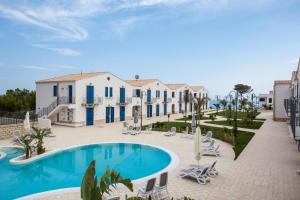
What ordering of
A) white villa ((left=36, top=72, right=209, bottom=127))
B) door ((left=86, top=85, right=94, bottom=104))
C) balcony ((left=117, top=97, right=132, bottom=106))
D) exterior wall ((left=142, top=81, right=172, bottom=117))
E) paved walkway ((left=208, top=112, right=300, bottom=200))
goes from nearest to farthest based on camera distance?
1. paved walkway ((left=208, top=112, right=300, bottom=200))
2. white villa ((left=36, top=72, right=209, bottom=127))
3. door ((left=86, top=85, right=94, bottom=104))
4. balcony ((left=117, top=97, right=132, bottom=106))
5. exterior wall ((left=142, top=81, right=172, bottom=117))

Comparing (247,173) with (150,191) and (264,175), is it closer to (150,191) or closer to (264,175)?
(264,175)

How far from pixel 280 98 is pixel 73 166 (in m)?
30.7

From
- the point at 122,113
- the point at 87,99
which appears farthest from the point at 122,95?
the point at 87,99

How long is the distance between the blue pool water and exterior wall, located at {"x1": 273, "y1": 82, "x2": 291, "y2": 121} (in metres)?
24.4

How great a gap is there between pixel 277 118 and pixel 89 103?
2581 cm

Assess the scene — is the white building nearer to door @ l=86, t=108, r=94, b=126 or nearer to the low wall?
door @ l=86, t=108, r=94, b=126

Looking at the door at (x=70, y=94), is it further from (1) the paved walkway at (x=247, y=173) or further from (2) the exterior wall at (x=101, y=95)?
(1) the paved walkway at (x=247, y=173)

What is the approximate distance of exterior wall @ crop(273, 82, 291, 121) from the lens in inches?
1281

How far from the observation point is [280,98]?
Answer: 108 ft

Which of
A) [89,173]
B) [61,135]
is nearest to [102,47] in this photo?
[61,135]

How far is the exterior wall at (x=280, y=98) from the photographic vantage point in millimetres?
32531

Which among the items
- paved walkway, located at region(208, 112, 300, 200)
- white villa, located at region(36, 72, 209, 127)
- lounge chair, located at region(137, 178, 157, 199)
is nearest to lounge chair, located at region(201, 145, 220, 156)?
paved walkway, located at region(208, 112, 300, 200)

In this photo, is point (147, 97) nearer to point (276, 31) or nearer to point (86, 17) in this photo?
point (86, 17)

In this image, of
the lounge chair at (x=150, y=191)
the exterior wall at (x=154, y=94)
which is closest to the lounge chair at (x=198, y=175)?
the lounge chair at (x=150, y=191)
